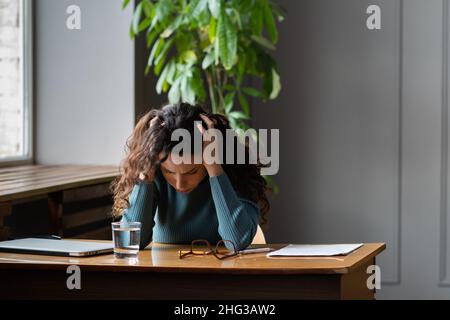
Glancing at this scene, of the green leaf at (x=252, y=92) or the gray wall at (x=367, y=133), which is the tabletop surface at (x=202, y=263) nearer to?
the green leaf at (x=252, y=92)

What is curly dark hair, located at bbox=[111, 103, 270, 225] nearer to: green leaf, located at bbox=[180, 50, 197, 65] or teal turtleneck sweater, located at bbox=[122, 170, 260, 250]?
teal turtleneck sweater, located at bbox=[122, 170, 260, 250]

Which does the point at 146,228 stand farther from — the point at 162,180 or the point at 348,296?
the point at 348,296

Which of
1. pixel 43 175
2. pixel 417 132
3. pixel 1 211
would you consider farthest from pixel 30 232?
pixel 417 132

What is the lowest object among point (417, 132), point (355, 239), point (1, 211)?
point (355, 239)

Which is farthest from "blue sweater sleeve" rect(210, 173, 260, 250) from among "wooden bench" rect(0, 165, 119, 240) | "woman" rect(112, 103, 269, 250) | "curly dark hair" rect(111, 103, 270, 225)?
"wooden bench" rect(0, 165, 119, 240)

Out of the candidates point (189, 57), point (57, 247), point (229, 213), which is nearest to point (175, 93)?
point (189, 57)

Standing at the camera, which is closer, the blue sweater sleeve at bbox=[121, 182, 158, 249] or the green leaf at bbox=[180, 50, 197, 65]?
the blue sweater sleeve at bbox=[121, 182, 158, 249]

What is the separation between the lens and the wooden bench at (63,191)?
2.81m

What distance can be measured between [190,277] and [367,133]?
267 cm

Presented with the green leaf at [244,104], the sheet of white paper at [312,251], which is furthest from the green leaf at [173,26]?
the sheet of white paper at [312,251]

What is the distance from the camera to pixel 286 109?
4590 millimetres

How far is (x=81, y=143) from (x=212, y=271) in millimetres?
2151

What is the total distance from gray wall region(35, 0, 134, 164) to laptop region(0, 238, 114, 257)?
1608mm

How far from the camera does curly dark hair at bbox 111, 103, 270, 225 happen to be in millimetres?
2330
